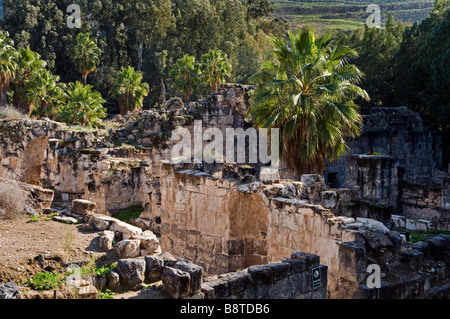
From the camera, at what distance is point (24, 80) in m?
27.5

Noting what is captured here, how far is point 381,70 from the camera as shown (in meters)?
32.7

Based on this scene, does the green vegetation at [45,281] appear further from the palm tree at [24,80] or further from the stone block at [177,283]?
the palm tree at [24,80]

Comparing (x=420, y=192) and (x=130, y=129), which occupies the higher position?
(x=130, y=129)

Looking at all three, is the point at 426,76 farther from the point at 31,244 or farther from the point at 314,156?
the point at 31,244

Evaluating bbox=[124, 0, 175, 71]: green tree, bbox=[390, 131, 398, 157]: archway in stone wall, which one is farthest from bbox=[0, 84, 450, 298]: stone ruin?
bbox=[124, 0, 175, 71]: green tree

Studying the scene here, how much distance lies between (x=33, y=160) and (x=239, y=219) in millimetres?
14526

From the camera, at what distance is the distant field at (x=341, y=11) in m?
76.1

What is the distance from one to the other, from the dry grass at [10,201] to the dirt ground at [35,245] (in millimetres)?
159

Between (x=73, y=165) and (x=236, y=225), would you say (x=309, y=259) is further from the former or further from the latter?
(x=73, y=165)

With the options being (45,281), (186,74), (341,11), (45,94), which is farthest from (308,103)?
(341,11)

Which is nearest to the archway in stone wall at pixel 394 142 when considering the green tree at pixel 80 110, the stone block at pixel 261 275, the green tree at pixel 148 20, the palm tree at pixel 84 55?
the green tree at pixel 80 110

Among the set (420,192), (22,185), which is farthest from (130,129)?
(420,192)

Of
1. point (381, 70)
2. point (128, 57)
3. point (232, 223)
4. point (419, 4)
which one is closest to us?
point (232, 223)
